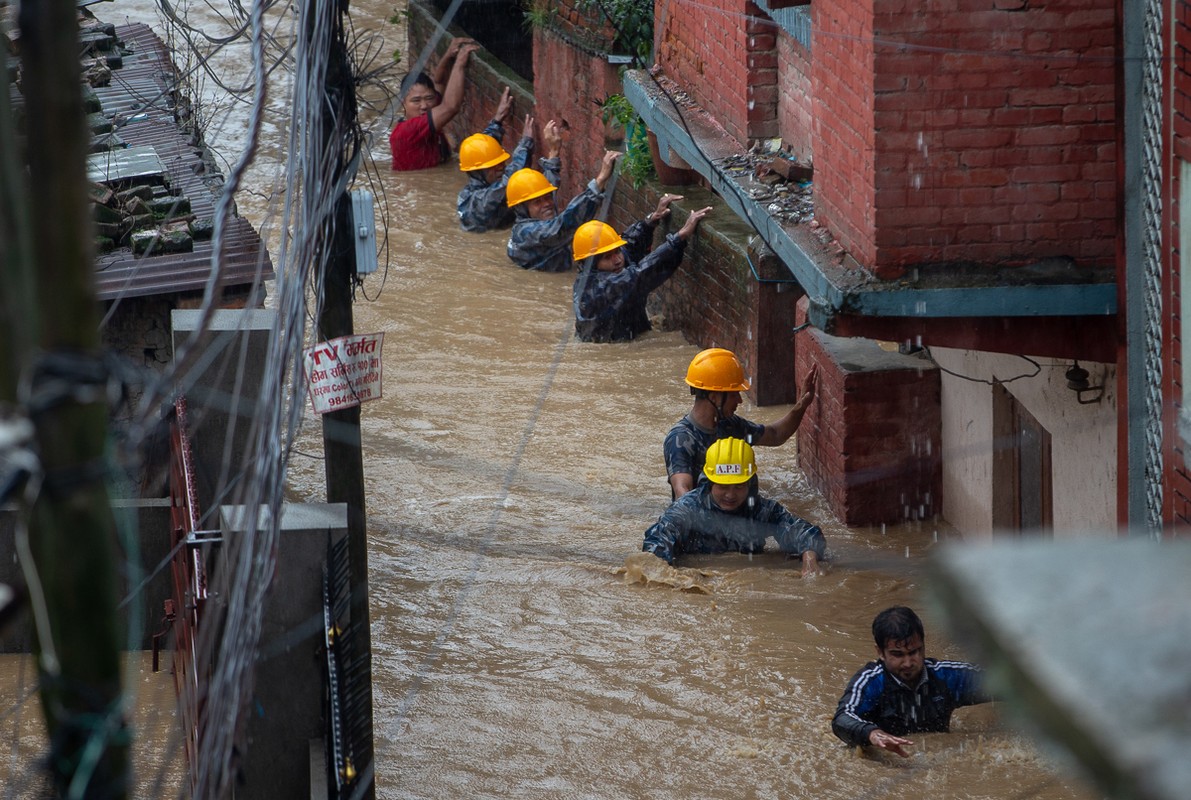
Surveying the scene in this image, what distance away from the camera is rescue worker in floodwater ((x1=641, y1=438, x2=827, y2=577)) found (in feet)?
28.7

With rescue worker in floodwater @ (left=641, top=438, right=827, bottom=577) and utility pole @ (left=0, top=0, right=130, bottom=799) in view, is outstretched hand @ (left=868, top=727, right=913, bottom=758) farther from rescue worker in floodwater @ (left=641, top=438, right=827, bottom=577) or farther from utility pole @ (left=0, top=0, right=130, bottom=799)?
utility pole @ (left=0, top=0, right=130, bottom=799)

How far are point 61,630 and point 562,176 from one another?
14.9m

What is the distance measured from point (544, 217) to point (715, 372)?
20.9 ft


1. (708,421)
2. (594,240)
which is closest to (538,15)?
(594,240)

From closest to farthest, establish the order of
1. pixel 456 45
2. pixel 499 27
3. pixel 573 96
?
pixel 573 96
pixel 456 45
pixel 499 27

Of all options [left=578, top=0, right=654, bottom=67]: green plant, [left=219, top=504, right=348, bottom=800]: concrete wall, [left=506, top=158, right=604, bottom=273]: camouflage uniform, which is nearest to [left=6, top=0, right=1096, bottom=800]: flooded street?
[left=219, top=504, right=348, bottom=800]: concrete wall

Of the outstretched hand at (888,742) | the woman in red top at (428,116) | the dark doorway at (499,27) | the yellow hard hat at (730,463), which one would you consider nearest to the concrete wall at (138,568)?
the yellow hard hat at (730,463)

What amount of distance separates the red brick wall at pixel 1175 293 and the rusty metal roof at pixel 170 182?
3.52 m

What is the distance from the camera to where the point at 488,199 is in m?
Answer: 16.7

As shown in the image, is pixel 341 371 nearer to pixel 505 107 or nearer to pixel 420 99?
pixel 505 107

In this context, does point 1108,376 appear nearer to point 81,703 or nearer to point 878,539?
point 878,539

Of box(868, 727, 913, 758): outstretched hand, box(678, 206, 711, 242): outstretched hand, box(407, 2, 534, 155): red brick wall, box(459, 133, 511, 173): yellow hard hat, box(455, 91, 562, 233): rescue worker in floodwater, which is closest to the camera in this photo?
box(868, 727, 913, 758): outstretched hand

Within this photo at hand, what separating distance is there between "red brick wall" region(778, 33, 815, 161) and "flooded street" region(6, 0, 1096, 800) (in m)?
1.84

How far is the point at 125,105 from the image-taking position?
12.7 m
